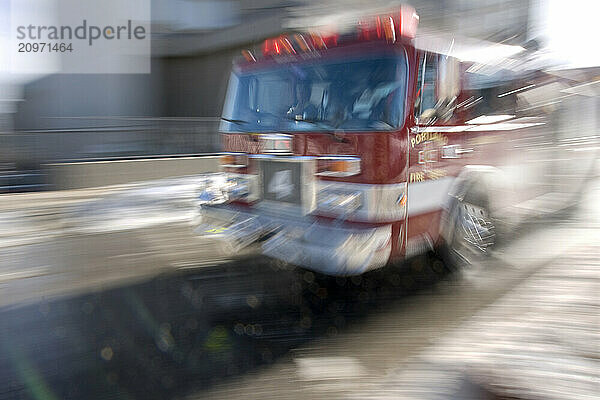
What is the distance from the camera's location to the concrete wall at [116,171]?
33.2ft

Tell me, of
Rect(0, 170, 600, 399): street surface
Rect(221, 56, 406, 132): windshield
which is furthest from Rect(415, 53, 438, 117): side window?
Rect(0, 170, 600, 399): street surface

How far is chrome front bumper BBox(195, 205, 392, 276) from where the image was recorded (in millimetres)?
3812

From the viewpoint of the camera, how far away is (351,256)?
12.5 ft

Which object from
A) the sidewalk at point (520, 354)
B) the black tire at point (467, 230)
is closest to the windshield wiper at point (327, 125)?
the black tire at point (467, 230)

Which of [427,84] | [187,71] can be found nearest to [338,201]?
[427,84]

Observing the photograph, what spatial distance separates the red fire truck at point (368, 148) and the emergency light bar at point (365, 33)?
0.01m

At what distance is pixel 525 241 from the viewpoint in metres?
5.99

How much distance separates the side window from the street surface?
1596mm

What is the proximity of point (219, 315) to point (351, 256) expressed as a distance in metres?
1.19

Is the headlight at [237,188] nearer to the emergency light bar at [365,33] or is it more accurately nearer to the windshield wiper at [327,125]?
the windshield wiper at [327,125]

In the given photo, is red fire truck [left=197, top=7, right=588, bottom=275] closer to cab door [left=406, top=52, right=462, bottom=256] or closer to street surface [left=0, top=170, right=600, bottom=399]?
cab door [left=406, top=52, right=462, bottom=256]

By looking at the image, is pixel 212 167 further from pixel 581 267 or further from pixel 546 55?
pixel 581 267

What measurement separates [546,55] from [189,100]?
15.2 meters

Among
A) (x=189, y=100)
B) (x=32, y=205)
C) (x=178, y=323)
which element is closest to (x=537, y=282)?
(x=178, y=323)
